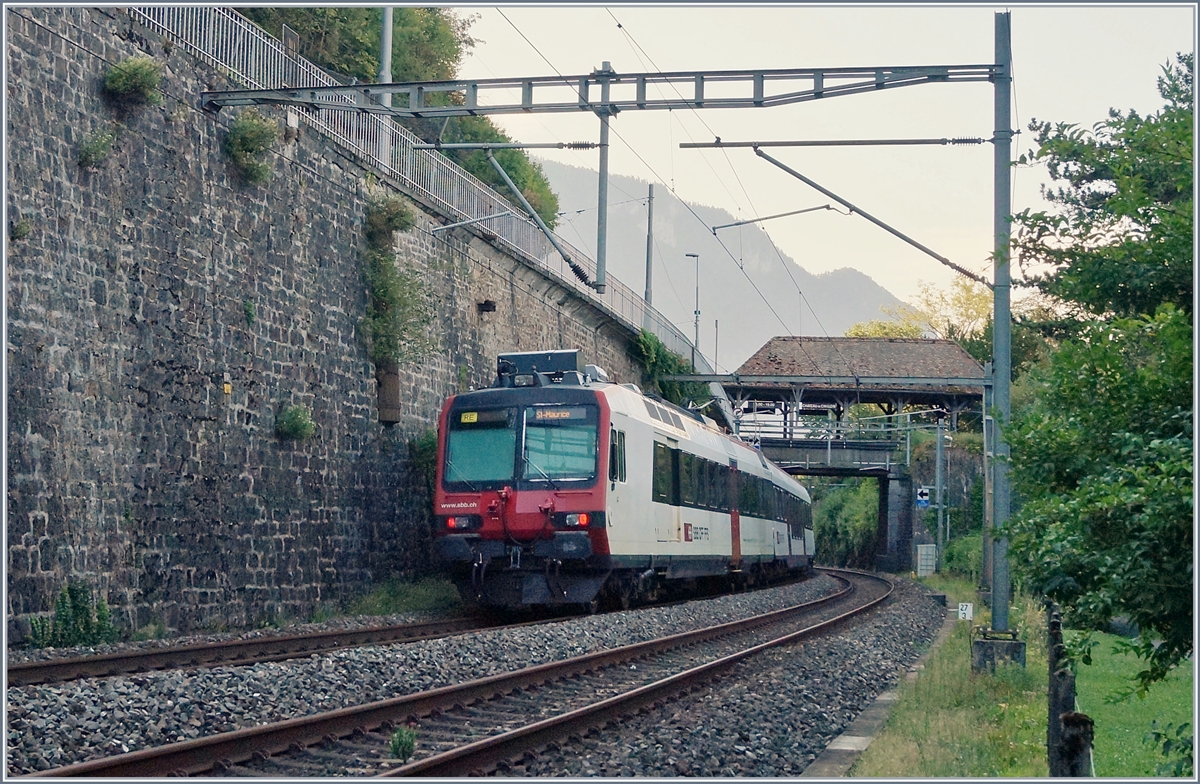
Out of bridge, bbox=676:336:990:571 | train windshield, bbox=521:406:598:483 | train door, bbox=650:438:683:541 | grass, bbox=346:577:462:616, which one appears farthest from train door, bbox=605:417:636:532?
bridge, bbox=676:336:990:571

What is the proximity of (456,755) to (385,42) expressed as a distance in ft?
56.0

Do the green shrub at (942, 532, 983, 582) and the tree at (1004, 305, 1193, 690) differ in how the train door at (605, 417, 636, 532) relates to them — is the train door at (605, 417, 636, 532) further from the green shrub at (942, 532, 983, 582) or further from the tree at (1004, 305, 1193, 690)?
the green shrub at (942, 532, 983, 582)

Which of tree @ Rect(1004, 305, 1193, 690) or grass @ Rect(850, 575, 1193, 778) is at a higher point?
tree @ Rect(1004, 305, 1193, 690)

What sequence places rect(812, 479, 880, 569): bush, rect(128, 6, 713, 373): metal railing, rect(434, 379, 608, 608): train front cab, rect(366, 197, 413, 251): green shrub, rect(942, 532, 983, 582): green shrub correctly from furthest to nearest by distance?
rect(812, 479, 880, 569): bush, rect(942, 532, 983, 582): green shrub, rect(366, 197, 413, 251): green shrub, rect(434, 379, 608, 608): train front cab, rect(128, 6, 713, 373): metal railing

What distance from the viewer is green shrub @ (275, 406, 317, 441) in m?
17.5

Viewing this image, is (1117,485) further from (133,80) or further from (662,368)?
(662,368)

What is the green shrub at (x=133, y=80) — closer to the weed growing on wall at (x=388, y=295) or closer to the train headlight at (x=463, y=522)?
the weed growing on wall at (x=388, y=295)

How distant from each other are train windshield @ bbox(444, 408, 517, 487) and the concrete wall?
241cm

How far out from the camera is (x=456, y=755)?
23.5 feet

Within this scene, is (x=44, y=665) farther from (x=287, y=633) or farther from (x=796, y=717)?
(x=796, y=717)

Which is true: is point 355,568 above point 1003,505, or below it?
below


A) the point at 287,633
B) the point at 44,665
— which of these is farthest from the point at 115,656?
the point at 287,633

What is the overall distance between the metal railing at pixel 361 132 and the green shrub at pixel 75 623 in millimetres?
6797

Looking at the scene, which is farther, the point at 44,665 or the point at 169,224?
the point at 169,224
